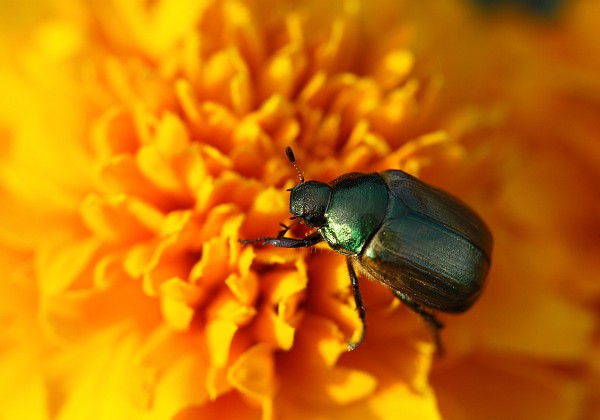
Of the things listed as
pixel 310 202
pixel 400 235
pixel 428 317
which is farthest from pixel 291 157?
pixel 428 317

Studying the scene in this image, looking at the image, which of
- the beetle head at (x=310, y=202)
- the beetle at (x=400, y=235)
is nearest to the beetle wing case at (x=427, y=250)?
the beetle at (x=400, y=235)

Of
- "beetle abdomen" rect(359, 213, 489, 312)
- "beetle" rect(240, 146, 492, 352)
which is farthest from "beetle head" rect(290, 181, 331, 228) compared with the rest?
"beetle abdomen" rect(359, 213, 489, 312)

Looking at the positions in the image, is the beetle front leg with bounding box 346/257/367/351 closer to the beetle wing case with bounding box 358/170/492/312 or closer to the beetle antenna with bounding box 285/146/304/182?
the beetle wing case with bounding box 358/170/492/312

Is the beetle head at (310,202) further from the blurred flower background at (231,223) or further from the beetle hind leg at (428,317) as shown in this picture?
the beetle hind leg at (428,317)

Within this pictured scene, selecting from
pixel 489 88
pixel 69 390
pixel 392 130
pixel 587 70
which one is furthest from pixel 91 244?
pixel 587 70

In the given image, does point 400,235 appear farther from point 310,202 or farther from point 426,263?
point 310,202
